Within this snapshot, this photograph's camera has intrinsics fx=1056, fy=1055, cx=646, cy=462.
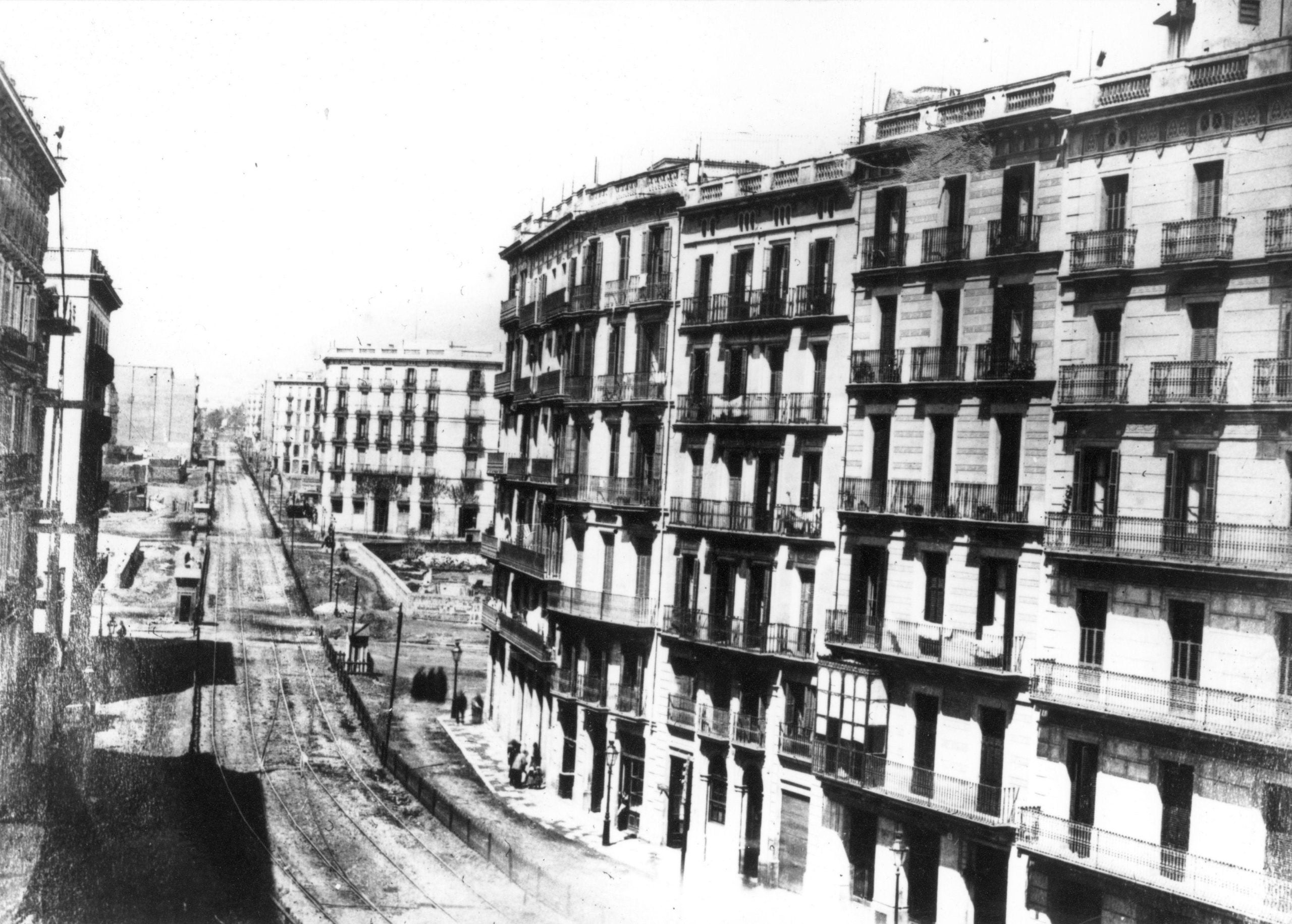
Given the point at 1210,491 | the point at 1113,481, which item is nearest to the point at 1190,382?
the point at 1210,491

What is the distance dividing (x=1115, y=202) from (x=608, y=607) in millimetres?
21653

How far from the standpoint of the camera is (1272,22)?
25281mm

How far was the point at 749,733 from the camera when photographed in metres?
34.0

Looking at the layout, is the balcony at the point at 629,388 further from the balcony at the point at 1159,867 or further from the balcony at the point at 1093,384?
the balcony at the point at 1159,867

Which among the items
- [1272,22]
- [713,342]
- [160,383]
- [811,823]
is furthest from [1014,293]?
[160,383]

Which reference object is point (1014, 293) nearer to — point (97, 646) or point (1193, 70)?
point (1193, 70)

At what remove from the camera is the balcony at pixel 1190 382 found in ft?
78.5

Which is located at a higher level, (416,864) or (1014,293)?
(1014,293)

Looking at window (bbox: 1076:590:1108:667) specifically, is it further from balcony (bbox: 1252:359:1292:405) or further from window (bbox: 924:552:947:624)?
balcony (bbox: 1252:359:1292:405)

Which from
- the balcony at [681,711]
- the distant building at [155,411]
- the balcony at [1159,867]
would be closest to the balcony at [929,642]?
the balcony at [1159,867]

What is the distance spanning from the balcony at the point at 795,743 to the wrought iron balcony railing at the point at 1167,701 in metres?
7.95

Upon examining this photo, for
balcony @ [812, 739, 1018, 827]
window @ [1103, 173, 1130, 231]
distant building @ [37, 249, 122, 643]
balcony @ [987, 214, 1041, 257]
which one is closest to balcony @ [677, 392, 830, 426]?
balcony @ [987, 214, 1041, 257]

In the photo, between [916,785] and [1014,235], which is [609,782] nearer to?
[916,785]

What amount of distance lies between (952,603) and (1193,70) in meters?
14.5
